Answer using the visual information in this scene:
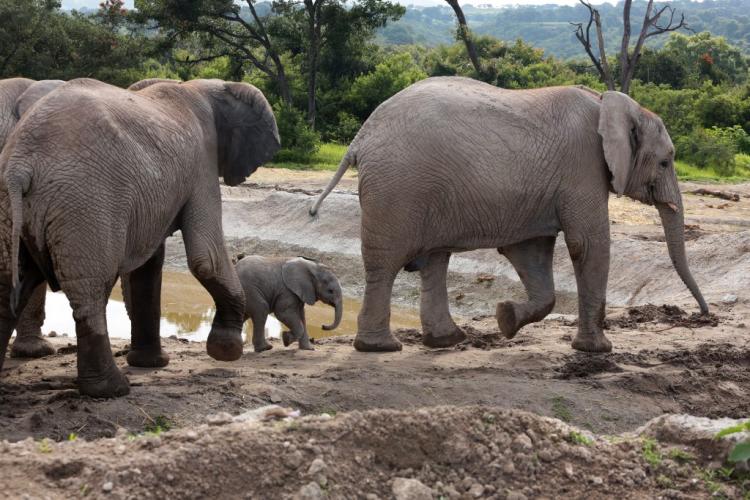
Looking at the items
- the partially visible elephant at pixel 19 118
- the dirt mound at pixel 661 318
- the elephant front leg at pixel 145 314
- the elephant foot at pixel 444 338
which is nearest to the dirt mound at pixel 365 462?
the elephant front leg at pixel 145 314

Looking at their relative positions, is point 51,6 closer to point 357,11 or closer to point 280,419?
point 357,11

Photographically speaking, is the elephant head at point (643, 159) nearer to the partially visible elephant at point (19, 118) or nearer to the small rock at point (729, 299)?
the small rock at point (729, 299)

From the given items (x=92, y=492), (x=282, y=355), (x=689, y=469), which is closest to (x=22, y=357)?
(x=282, y=355)

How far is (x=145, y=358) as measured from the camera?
7367 millimetres

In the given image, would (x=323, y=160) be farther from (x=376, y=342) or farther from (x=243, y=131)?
Answer: (x=243, y=131)

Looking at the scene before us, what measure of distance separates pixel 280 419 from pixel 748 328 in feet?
19.4

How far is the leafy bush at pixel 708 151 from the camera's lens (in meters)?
21.3

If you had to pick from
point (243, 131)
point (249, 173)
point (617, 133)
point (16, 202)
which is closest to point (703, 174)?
point (617, 133)

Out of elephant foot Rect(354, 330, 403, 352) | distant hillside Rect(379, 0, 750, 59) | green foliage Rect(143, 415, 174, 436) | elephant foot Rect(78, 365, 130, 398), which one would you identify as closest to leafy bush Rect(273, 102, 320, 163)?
elephant foot Rect(354, 330, 403, 352)

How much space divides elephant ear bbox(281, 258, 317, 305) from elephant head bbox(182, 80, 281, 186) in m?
1.51

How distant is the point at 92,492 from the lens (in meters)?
3.63

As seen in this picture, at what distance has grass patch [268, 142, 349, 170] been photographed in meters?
19.8

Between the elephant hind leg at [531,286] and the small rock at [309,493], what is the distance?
15.2 ft

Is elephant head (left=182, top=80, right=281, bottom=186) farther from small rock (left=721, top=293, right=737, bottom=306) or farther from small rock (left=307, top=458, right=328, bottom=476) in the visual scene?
small rock (left=721, top=293, right=737, bottom=306)
